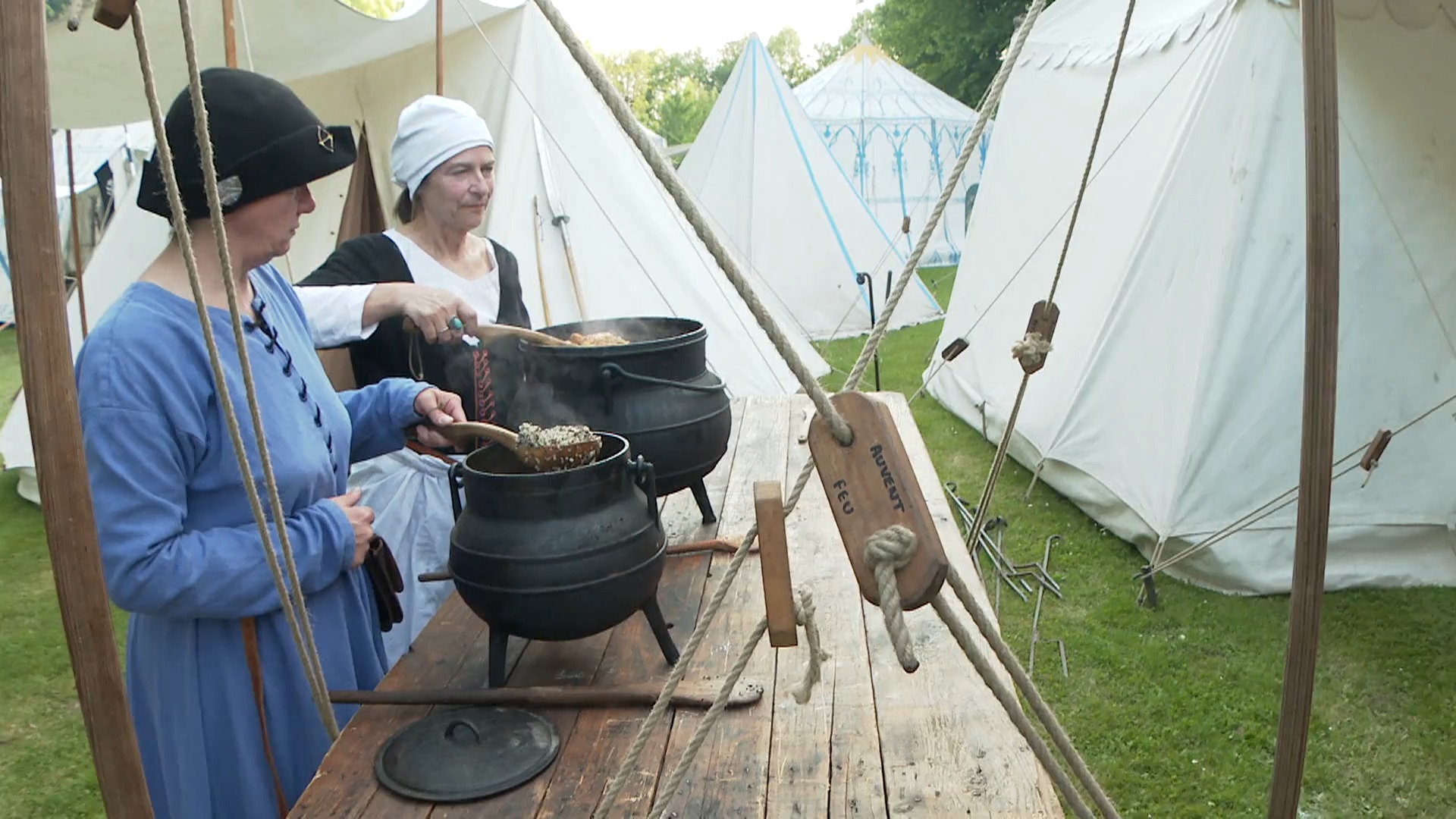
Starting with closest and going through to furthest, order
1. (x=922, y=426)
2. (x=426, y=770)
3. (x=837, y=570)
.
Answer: (x=426, y=770), (x=837, y=570), (x=922, y=426)

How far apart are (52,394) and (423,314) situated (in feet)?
3.53

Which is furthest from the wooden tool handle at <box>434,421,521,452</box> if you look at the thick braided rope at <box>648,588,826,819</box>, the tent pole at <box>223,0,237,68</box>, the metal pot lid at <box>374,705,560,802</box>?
the tent pole at <box>223,0,237,68</box>

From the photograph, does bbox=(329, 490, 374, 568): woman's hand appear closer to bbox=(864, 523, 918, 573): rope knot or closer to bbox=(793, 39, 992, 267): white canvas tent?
bbox=(864, 523, 918, 573): rope knot

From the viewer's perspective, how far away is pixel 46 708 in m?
2.81

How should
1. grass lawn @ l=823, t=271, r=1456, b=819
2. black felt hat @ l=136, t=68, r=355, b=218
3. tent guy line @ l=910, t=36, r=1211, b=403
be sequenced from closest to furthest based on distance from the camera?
black felt hat @ l=136, t=68, r=355, b=218
grass lawn @ l=823, t=271, r=1456, b=819
tent guy line @ l=910, t=36, r=1211, b=403

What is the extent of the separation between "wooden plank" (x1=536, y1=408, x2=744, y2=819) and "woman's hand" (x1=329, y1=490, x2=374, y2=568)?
0.37 m

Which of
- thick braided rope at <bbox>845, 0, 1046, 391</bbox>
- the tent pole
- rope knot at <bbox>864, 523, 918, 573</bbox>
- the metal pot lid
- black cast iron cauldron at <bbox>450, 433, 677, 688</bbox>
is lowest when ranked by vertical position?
the metal pot lid

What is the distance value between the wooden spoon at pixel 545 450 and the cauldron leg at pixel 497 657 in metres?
0.23

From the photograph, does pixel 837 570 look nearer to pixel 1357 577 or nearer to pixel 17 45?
pixel 17 45

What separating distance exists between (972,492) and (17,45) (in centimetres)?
378

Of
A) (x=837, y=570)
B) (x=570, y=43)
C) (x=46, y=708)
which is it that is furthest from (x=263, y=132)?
(x=46, y=708)

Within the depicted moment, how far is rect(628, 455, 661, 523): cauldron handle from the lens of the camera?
1318 mm

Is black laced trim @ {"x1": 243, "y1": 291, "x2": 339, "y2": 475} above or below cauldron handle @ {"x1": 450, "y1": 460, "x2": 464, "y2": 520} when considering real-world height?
above

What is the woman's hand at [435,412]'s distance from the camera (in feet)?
5.28
